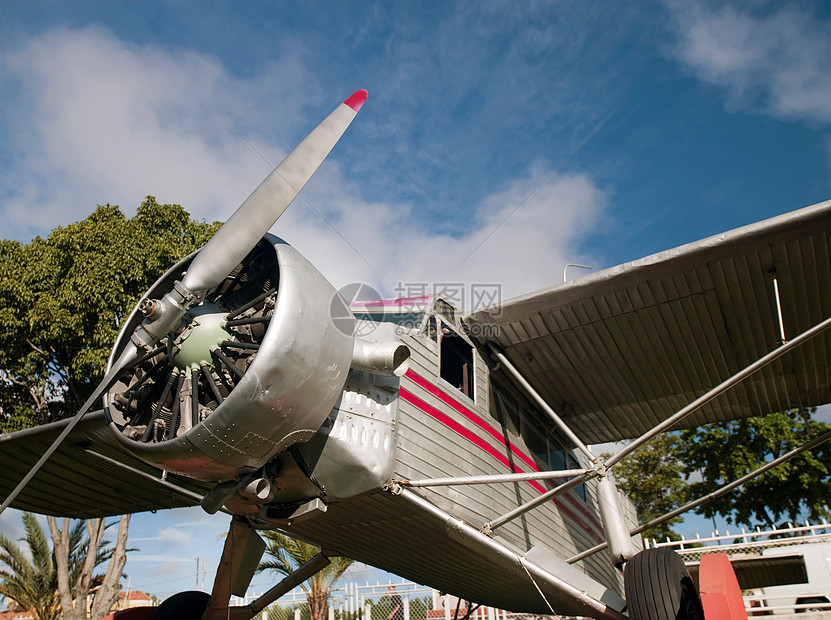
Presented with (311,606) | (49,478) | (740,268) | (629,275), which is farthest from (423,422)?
(311,606)

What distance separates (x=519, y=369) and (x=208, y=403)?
4363mm

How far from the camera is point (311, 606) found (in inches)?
651

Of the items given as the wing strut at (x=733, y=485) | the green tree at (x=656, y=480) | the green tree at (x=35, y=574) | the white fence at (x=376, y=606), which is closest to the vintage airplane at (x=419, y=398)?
the wing strut at (x=733, y=485)

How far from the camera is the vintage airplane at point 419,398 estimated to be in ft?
14.6

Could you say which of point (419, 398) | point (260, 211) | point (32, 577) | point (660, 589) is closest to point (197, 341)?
point (260, 211)

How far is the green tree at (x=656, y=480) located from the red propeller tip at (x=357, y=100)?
2945 cm

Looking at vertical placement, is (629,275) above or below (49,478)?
above

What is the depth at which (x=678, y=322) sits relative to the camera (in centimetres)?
718

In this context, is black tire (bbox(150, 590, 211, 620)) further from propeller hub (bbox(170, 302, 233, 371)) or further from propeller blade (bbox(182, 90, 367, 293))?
propeller blade (bbox(182, 90, 367, 293))

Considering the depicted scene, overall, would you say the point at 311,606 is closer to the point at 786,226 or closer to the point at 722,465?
the point at 786,226

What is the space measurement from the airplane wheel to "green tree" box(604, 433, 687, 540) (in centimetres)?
2748

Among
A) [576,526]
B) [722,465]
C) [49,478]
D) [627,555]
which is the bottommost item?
[627,555]

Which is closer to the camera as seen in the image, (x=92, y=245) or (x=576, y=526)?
(x=576, y=526)

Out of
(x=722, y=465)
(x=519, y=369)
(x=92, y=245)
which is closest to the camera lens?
(x=519, y=369)
